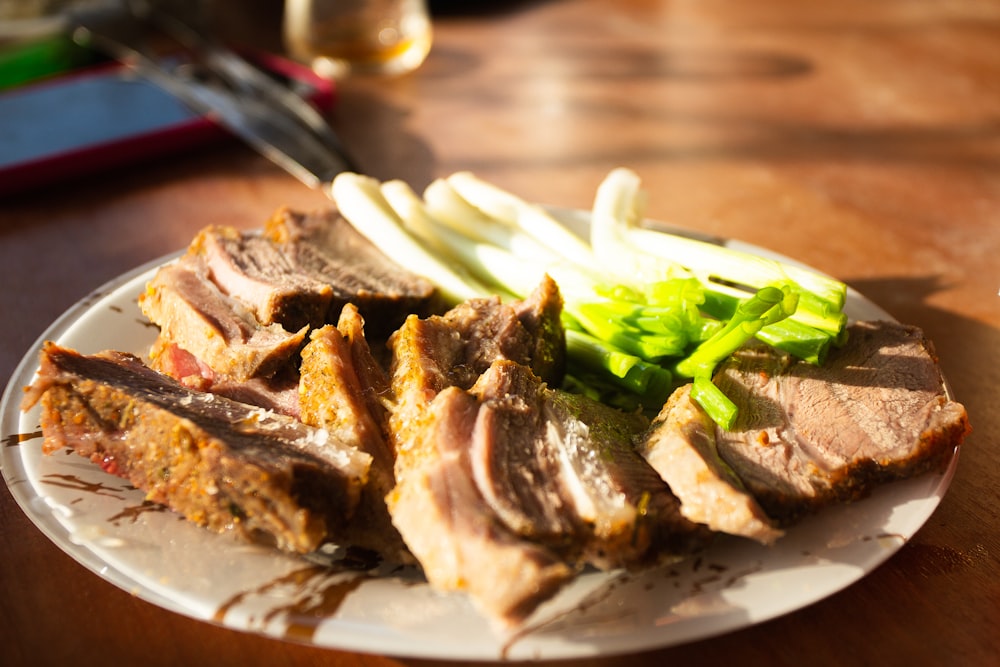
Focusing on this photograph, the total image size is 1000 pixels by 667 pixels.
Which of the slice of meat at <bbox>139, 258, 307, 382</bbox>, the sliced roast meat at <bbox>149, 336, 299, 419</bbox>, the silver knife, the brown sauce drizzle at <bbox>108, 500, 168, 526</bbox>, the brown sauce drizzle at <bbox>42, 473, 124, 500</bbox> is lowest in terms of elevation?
the brown sauce drizzle at <bbox>108, 500, 168, 526</bbox>

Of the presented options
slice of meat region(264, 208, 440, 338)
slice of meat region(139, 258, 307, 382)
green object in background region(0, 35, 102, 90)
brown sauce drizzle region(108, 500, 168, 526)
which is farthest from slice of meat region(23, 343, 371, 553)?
green object in background region(0, 35, 102, 90)

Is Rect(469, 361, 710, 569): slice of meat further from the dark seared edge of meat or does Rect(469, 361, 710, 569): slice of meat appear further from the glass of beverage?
the glass of beverage

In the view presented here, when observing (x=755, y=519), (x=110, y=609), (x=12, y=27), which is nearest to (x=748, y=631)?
(x=755, y=519)

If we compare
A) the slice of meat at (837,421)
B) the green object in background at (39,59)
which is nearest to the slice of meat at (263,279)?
the slice of meat at (837,421)

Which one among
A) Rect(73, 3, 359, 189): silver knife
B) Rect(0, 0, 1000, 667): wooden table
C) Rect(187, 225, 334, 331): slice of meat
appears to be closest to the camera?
Rect(0, 0, 1000, 667): wooden table

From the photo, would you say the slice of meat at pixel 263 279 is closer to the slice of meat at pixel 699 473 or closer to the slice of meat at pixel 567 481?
the slice of meat at pixel 567 481
